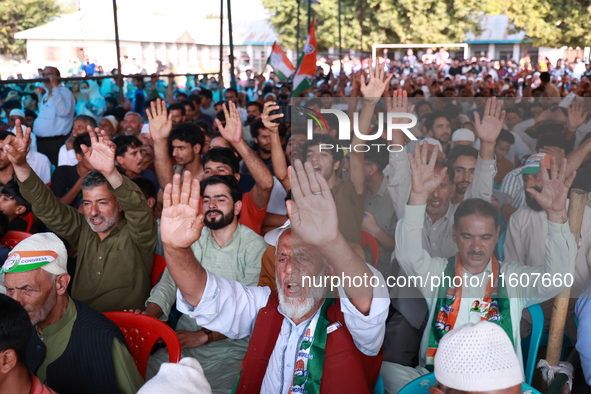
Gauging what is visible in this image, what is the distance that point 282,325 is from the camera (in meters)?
2.21

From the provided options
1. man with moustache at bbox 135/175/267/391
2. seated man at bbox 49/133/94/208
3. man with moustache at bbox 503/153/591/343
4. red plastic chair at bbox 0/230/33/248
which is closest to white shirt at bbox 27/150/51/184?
seated man at bbox 49/133/94/208

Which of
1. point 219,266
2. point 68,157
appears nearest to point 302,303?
point 219,266

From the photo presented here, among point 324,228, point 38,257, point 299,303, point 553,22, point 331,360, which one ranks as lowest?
point 331,360

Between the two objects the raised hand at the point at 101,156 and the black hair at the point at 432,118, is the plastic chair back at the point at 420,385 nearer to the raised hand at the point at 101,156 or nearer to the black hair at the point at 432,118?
the raised hand at the point at 101,156

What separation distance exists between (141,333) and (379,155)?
2109mm

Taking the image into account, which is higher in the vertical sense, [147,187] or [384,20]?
[384,20]

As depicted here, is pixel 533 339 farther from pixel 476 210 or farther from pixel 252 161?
pixel 252 161

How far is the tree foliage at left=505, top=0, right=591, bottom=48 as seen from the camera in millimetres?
24375

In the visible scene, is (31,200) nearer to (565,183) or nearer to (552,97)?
(565,183)

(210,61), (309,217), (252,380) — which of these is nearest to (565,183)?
(309,217)

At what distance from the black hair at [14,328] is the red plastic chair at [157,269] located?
122cm

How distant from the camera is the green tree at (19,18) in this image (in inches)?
293

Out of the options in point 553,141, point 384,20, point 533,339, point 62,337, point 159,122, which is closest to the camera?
point 62,337

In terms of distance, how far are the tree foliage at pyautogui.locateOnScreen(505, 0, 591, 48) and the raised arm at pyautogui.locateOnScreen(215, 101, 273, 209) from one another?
2341cm
